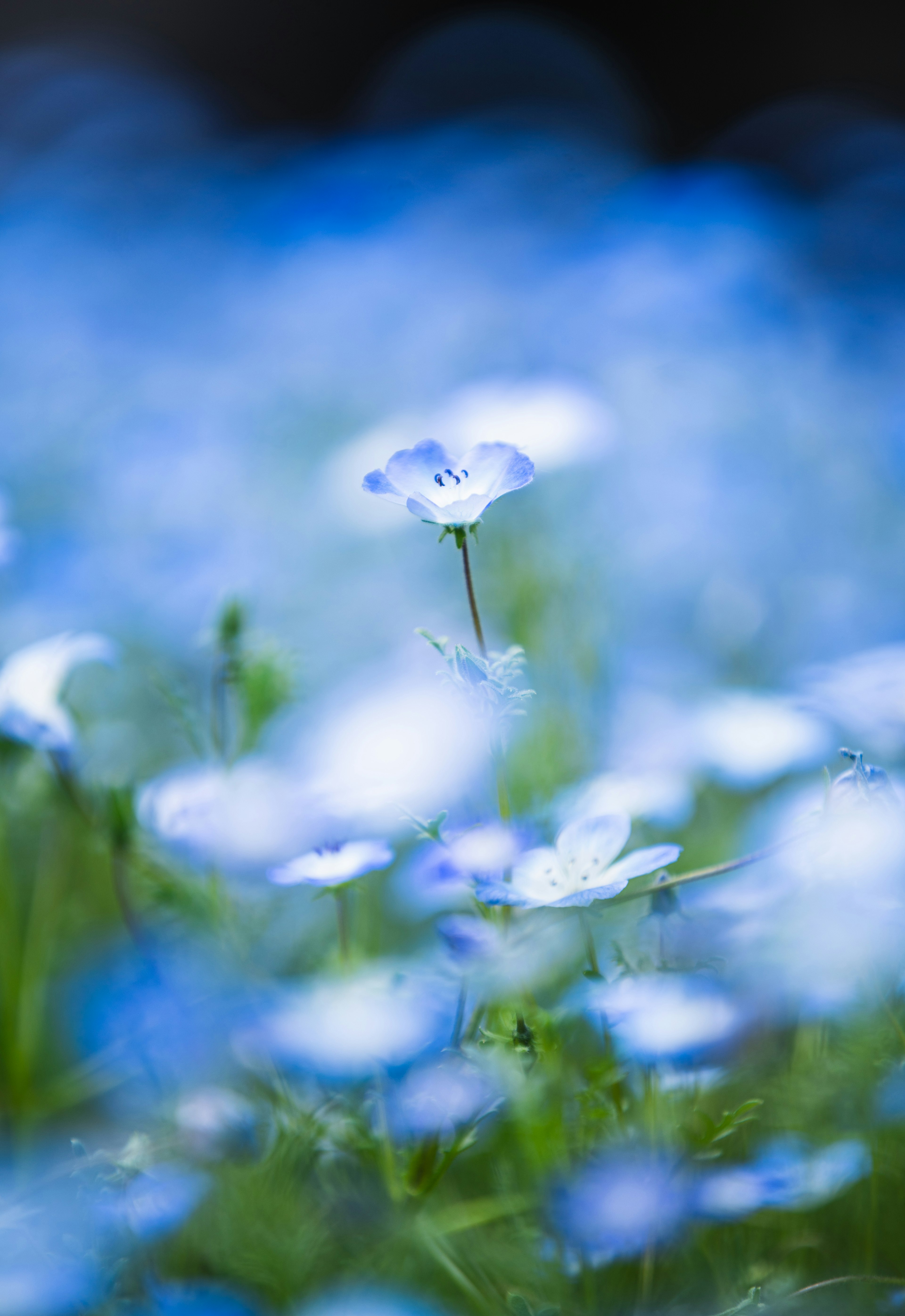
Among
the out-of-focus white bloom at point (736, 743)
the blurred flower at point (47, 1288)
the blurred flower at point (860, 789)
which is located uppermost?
the blurred flower at point (860, 789)

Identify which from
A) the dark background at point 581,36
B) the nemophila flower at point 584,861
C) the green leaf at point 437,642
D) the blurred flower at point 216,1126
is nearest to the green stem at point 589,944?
the nemophila flower at point 584,861

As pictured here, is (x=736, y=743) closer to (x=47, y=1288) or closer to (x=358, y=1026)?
(x=358, y=1026)

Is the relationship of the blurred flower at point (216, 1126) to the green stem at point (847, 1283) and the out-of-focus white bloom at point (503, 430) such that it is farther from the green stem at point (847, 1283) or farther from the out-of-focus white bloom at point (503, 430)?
the out-of-focus white bloom at point (503, 430)

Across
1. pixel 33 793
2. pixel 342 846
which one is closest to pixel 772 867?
pixel 342 846

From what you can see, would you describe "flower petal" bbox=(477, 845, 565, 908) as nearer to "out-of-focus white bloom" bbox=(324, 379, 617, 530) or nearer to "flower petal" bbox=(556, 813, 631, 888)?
"flower petal" bbox=(556, 813, 631, 888)

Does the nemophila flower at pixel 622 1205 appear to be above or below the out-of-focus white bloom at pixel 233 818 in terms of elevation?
below

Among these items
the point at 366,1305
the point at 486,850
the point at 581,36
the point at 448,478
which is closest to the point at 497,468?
the point at 448,478
